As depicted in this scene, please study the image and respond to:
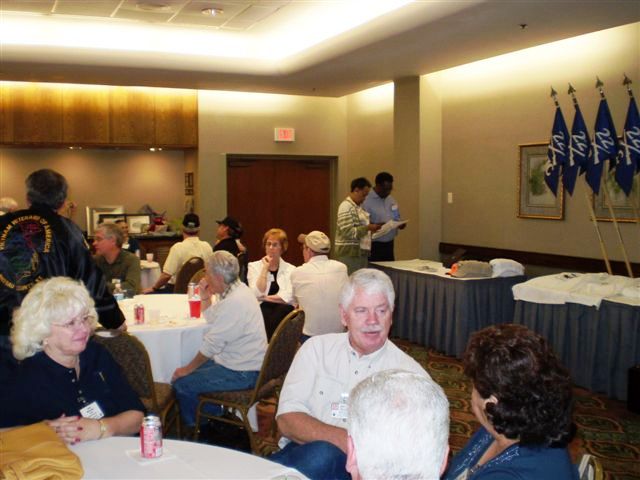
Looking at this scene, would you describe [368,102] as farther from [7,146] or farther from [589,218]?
[7,146]

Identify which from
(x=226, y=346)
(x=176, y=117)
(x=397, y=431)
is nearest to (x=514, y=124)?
(x=176, y=117)

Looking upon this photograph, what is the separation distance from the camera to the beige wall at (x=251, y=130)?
408 inches

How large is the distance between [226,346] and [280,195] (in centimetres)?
735

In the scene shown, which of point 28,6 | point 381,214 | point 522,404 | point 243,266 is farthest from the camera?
point 381,214

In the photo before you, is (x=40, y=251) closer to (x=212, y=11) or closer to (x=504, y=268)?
(x=212, y=11)

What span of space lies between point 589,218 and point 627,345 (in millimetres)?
2127

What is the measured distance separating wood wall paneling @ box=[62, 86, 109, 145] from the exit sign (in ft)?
8.34

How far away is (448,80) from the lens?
28.5 ft

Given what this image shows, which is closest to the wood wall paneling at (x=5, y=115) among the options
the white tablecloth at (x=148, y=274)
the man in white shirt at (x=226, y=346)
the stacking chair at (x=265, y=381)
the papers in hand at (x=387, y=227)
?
the white tablecloth at (x=148, y=274)

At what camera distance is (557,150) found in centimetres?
643

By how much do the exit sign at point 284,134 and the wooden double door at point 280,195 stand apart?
325 mm

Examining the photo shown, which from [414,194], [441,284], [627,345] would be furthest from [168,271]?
[627,345]

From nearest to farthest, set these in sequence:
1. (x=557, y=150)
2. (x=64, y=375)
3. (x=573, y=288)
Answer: (x=64, y=375) → (x=573, y=288) → (x=557, y=150)

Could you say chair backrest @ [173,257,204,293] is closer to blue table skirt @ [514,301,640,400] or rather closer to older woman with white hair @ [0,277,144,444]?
blue table skirt @ [514,301,640,400]
